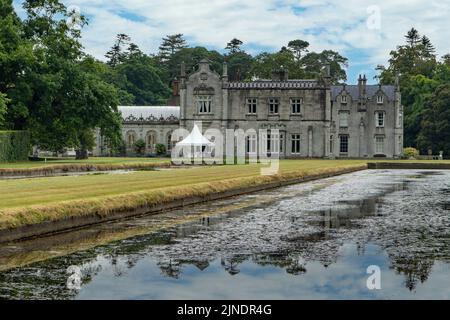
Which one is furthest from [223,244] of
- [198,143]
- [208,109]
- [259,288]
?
[208,109]

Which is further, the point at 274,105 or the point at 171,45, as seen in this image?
the point at 171,45

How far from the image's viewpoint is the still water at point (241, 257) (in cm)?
957

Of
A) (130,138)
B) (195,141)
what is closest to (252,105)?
(130,138)

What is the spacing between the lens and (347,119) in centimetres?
8225

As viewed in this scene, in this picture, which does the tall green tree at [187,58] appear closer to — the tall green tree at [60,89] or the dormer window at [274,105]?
the dormer window at [274,105]

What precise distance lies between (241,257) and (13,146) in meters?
36.7

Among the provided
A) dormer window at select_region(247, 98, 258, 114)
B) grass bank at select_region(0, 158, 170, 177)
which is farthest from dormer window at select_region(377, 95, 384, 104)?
grass bank at select_region(0, 158, 170, 177)

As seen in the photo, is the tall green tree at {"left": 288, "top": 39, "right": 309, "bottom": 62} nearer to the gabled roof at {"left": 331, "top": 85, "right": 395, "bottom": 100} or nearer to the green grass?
the gabled roof at {"left": 331, "top": 85, "right": 395, "bottom": 100}

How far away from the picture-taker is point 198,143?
61.7 meters

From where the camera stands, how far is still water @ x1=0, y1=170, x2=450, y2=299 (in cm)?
957

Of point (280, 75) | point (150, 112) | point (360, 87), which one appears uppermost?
point (280, 75)

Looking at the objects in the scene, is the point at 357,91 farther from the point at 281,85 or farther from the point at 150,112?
the point at 150,112

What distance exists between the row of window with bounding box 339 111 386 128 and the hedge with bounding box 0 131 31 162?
145 feet

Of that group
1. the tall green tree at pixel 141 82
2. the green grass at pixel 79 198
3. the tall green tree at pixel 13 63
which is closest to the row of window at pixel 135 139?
the tall green tree at pixel 13 63
